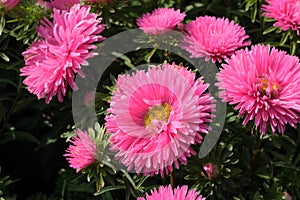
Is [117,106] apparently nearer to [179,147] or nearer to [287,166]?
[179,147]

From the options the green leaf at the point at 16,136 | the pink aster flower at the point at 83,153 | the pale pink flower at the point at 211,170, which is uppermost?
the pink aster flower at the point at 83,153

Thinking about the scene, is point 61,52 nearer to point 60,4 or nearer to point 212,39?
point 60,4

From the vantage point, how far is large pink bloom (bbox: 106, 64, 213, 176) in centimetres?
161

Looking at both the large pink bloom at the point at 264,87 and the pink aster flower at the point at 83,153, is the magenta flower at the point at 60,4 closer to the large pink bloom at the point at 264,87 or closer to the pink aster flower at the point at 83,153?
the pink aster flower at the point at 83,153

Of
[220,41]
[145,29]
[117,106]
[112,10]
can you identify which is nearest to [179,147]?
[117,106]

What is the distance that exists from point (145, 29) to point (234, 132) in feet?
1.82

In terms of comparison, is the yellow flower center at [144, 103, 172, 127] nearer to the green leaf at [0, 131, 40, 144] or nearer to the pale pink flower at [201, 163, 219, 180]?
the pale pink flower at [201, 163, 219, 180]

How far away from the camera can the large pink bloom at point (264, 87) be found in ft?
5.51

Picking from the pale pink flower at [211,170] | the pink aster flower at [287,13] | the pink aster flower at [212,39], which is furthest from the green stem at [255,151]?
the pink aster flower at [287,13]

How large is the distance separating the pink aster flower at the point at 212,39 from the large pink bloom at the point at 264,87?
177mm

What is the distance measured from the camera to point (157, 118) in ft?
5.76

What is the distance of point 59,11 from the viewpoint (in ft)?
6.49

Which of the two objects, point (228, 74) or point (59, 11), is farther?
point (59, 11)

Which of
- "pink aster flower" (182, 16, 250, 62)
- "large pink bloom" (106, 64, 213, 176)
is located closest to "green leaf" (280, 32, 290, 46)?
"pink aster flower" (182, 16, 250, 62)
